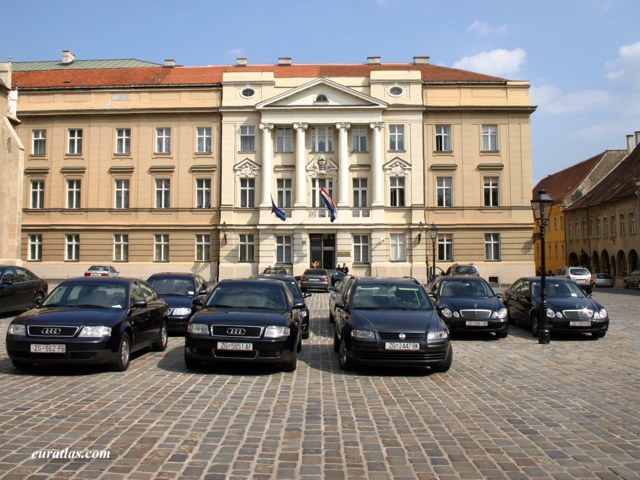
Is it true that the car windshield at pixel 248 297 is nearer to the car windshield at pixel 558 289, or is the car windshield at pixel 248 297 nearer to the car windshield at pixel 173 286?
the car windshield at pixel 173 286

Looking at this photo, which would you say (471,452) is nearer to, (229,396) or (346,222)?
(229,396)

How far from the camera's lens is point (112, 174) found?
4372 cm

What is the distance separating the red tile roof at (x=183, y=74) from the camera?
149ft

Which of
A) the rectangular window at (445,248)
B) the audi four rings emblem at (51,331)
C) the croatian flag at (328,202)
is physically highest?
the croatian flag at (328,202)

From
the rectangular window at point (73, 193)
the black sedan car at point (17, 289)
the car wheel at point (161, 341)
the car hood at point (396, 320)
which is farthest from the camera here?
the rectangular window at point (73, 193)

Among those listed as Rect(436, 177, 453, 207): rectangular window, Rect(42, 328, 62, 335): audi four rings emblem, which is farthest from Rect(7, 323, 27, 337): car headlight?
Rect(436, 177, 453, 207): rectangular window

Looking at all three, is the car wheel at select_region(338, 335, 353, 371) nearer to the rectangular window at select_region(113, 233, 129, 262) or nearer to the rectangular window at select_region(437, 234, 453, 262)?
the rectangular window at select_region(437, 234, 453, 262)

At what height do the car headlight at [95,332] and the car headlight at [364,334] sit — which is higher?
the car headlight at [95,332]

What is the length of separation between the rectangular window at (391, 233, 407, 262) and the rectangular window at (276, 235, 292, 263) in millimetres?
7473

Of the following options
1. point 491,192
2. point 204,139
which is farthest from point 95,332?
point 491,192

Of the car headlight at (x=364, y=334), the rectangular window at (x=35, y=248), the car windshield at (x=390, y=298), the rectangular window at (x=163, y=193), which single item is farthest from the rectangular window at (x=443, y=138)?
the car headlight at (x=364, y=334)

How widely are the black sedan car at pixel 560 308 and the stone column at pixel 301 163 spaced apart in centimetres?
2628

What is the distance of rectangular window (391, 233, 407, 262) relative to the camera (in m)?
42.3

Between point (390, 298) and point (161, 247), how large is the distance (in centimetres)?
3499
